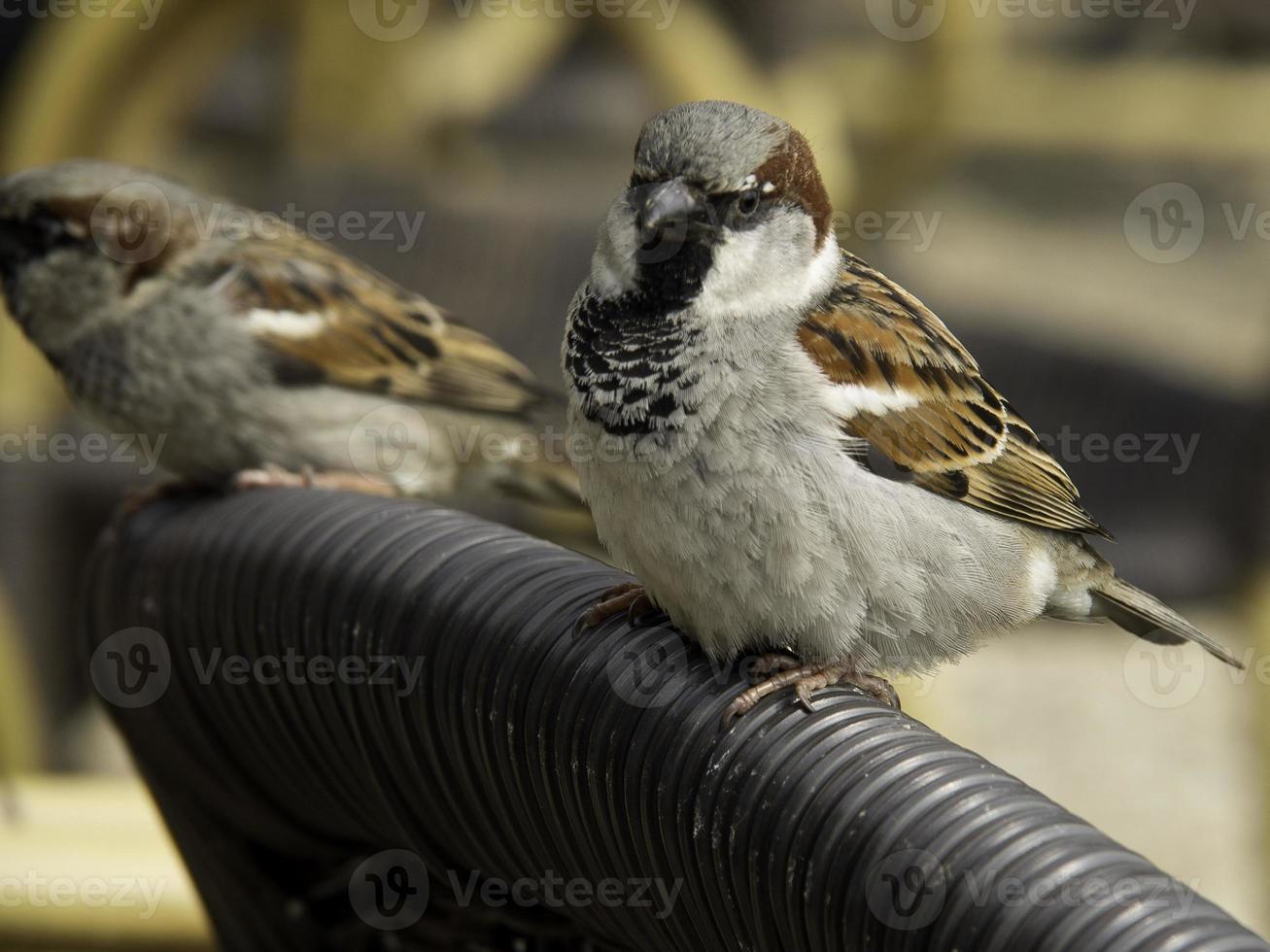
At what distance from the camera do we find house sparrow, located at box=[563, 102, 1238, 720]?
44.6 inches

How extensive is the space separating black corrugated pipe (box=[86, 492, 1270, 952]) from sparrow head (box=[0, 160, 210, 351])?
24.9 inches

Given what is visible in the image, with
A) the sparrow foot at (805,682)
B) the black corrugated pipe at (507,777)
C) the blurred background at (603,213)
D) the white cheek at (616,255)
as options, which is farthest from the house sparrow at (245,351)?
the sparrow foot at (805,682)

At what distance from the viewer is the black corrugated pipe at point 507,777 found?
2.33 ft

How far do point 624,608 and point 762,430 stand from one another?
165mm

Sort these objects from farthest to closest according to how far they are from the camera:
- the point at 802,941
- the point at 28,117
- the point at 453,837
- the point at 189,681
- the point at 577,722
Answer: the point at 28,117 < the point at 189,681 < the point at 453,837 < the point at 577,722 < the point at 802,941

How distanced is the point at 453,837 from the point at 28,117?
6.38 feet

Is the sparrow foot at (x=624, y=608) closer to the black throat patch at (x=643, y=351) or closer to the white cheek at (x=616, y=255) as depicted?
the black throat patch at (x=643, y=351)

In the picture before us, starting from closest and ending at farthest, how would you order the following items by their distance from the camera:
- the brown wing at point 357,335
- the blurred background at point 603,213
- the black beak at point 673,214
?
the black beak at point 673,214 → the brown wing at point 357,335 → the blurred background at point 603,213

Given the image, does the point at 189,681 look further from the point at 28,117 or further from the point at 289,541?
the point at 28,117

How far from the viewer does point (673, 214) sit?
114 centimetres

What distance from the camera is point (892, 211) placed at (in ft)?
9.78

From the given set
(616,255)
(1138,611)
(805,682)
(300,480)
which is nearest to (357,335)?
(300,480)

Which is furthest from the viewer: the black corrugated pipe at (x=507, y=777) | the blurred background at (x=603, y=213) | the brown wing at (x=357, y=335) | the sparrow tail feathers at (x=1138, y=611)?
the blurred background at (x=603, y=213)

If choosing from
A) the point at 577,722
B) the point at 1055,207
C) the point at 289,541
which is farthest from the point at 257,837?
the point at 1055,207
